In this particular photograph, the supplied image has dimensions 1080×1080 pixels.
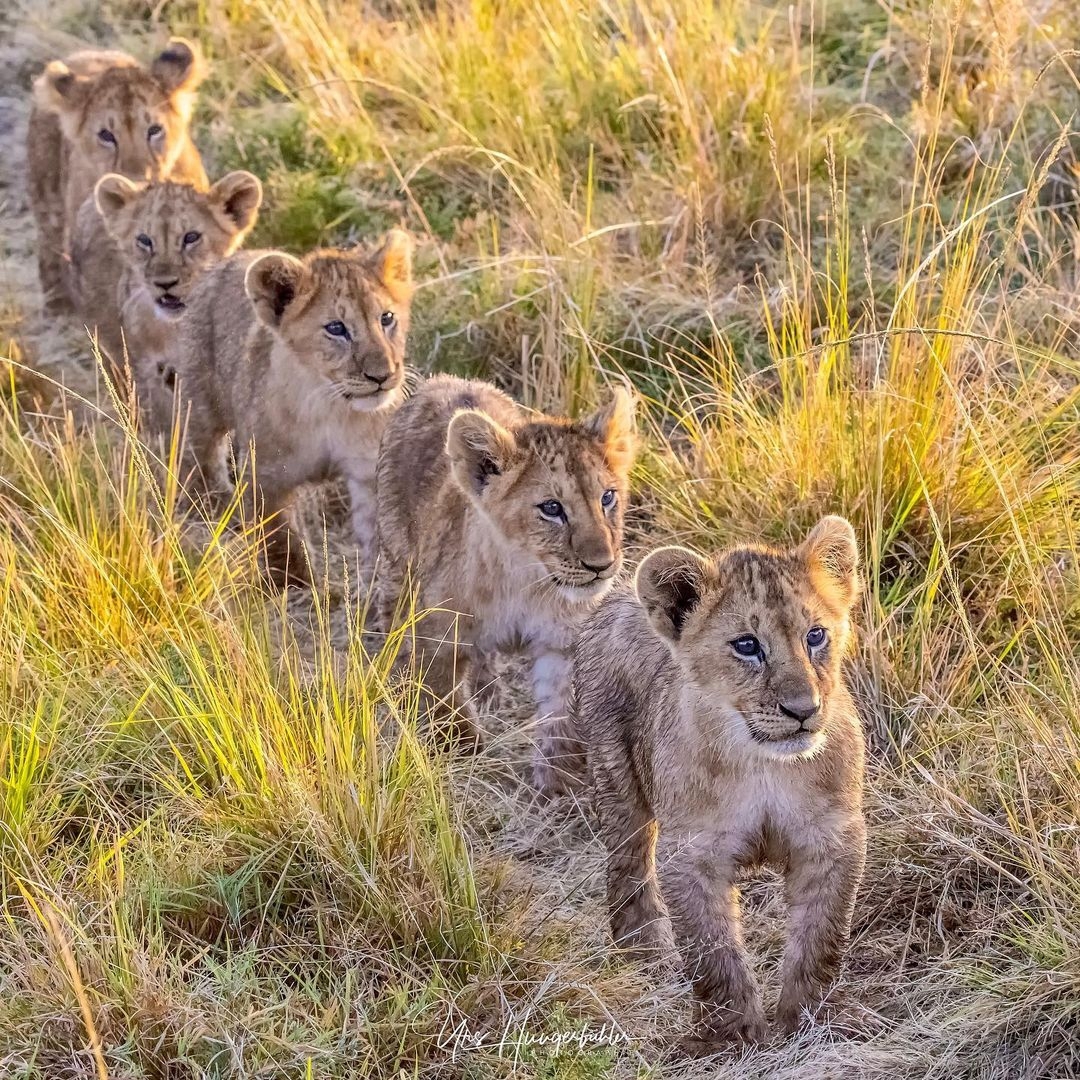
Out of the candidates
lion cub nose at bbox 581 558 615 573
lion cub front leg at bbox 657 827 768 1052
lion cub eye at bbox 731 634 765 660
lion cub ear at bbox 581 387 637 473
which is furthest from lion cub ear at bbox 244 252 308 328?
lion cub front leg at bbox 657 827 768 1052

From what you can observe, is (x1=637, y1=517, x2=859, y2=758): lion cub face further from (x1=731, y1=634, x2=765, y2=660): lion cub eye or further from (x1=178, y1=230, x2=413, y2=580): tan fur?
(x1=178, y1=230, x2=413, y2=580): tan fur

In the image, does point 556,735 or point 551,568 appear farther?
point 556,735

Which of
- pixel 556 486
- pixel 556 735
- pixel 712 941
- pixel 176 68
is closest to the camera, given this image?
pixel 712 941

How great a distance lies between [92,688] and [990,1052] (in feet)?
9.12

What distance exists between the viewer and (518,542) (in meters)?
5.77

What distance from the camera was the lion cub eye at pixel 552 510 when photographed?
5650mm

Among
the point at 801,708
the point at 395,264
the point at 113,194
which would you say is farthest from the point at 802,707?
the point at 113,194

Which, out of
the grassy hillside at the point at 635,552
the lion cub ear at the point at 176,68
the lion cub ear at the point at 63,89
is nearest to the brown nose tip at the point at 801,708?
the grassy hillside at the point at 635,552

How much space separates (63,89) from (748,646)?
647 centimetres

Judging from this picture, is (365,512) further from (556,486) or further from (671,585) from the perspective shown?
(671,585)

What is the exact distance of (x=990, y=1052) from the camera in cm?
437

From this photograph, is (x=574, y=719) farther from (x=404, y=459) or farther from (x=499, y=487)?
(x=404, y=459)

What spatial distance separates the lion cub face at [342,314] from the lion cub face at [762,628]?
7.63ft

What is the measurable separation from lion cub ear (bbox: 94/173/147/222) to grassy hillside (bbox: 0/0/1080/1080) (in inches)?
36.5
